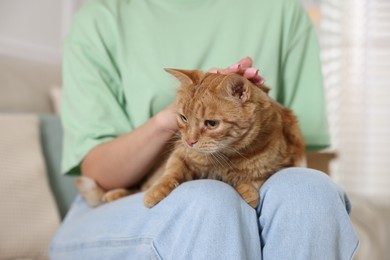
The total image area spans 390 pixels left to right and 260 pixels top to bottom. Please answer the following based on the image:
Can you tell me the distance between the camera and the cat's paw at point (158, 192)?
3.20ft

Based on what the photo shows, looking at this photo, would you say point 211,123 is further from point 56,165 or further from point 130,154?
point 56,165

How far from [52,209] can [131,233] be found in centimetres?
77

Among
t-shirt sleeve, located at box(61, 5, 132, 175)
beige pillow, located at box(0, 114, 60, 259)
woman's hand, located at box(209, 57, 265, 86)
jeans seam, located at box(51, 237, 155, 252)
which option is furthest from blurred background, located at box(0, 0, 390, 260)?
woman's hand, located at box(209, 57, 265, 86)

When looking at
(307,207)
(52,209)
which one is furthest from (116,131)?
(307,207)

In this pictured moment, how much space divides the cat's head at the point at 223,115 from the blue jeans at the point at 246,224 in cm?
12

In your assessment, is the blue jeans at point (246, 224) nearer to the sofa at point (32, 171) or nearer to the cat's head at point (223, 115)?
the cat's head at point (223, 115)

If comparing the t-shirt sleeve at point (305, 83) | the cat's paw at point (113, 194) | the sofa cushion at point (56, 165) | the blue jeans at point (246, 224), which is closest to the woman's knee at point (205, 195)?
the blue jeans at point (246, 224)

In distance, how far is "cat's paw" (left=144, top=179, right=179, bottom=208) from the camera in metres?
0.97

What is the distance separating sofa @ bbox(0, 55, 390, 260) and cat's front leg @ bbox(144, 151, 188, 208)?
584 millimetres

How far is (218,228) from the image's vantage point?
0.87 meters

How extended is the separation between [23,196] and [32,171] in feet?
0.32

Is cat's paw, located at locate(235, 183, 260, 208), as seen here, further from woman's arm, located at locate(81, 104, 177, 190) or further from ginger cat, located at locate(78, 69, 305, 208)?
woman's arm, located at locate(81, 104, 177, 190)

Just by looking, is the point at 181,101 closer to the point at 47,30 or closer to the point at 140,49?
the point at 140,49

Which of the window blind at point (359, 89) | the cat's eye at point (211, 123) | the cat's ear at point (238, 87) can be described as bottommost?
the window blind at point (359, 89)
